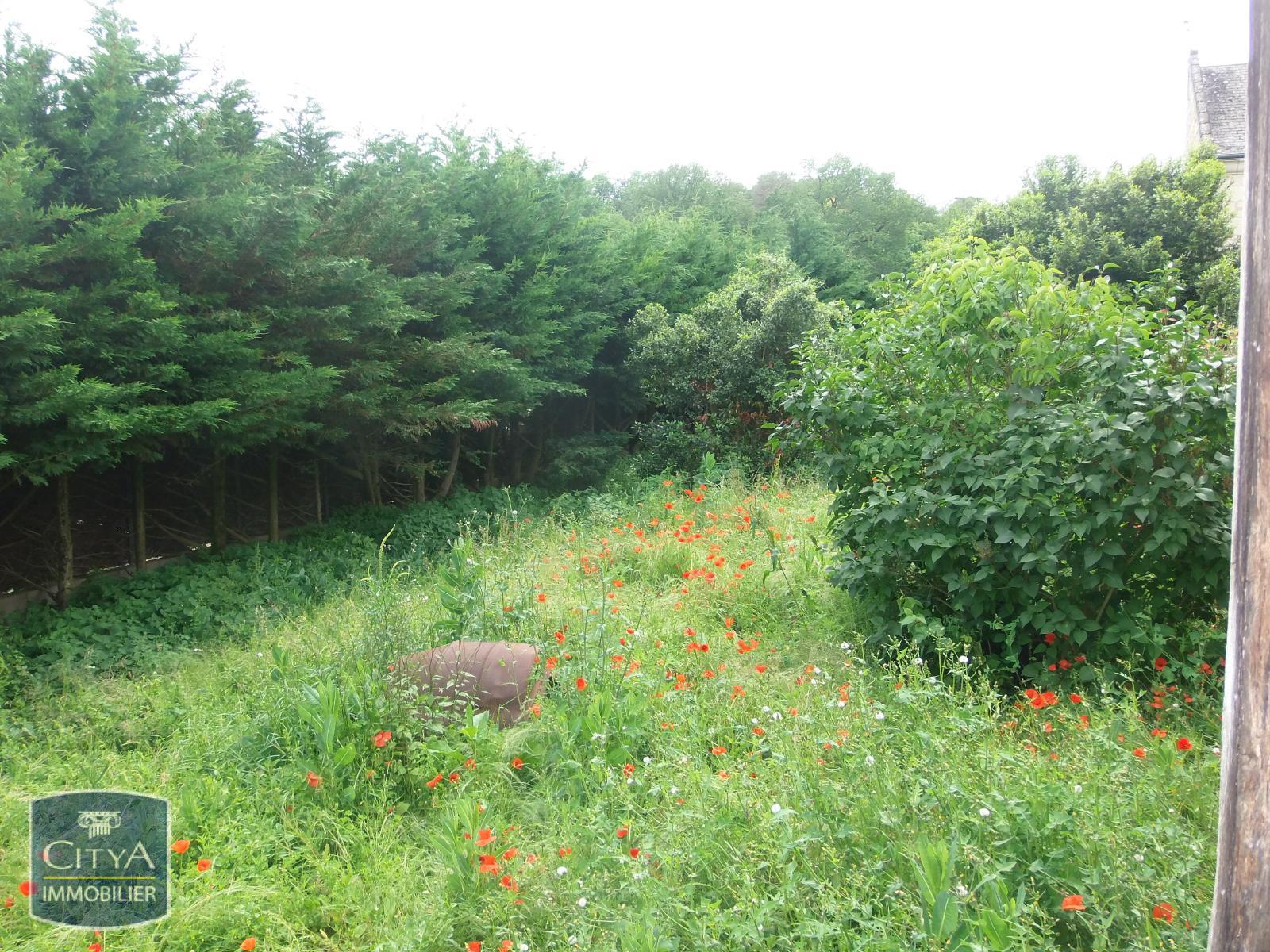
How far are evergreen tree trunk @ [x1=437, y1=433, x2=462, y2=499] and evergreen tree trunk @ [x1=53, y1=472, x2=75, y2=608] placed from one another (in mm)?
4871

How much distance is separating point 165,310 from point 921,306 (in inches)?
234

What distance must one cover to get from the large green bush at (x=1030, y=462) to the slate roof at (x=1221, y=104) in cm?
2235

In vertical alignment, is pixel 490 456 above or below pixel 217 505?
below

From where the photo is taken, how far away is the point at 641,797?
3105 millimetres

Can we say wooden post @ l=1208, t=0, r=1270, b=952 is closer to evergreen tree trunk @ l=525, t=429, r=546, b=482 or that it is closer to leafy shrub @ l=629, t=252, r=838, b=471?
leafy shrub @ l=629, t=252, r=838, b=471

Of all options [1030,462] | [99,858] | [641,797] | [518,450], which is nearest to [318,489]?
[518,450]

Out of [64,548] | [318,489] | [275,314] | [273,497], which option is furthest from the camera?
[318,489]

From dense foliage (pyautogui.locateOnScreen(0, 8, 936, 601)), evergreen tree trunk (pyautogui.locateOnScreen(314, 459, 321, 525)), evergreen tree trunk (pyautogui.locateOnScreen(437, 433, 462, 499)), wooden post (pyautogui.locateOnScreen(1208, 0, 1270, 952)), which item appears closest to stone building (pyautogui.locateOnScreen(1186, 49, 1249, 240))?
dense foliage (pyautogui.locateOnScreen(0, 8, 936, 601))

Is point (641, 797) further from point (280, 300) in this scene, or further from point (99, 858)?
point (280, 300)

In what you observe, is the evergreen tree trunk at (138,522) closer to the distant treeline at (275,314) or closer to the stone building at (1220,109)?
the distant treeline at (275,314)

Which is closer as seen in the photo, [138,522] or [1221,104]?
[138,522]

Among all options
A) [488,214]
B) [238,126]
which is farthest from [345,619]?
[488,214]

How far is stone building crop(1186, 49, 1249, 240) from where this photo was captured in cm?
2155

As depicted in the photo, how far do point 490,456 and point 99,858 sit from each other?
32.5ft
